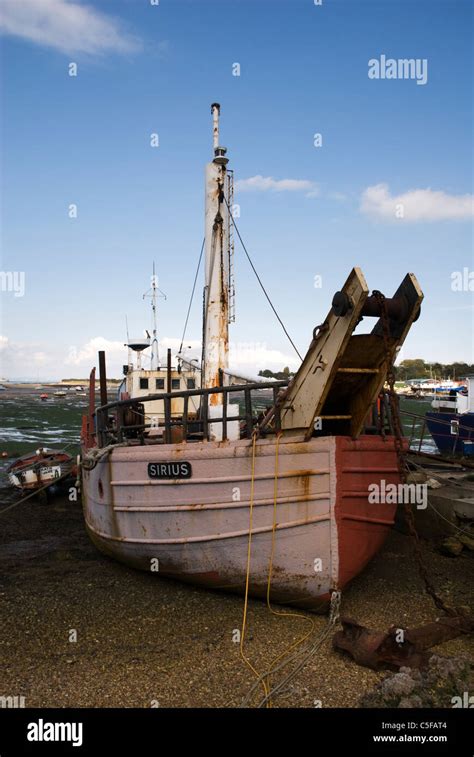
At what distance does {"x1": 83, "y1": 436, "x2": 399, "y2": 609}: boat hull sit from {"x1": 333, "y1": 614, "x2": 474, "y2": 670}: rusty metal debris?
0.85m

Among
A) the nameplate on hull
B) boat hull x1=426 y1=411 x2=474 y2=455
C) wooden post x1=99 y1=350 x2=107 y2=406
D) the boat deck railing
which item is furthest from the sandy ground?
boat hull x1=426 y1=411 x2=474 y2=455

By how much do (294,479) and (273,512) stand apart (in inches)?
21.5

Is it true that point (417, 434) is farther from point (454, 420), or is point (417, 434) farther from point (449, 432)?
point (454, 420)

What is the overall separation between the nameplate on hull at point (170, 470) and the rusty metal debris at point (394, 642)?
113 inches

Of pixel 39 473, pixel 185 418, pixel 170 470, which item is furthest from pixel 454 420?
pixel 170 470

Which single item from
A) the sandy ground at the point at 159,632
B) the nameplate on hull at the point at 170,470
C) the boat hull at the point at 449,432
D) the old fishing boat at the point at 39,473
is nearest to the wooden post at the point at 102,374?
the sandy ground at the point at 159,632

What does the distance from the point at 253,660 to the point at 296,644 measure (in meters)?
0.67

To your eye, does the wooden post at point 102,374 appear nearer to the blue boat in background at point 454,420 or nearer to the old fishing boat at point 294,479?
the old fishing boat at point 294,479

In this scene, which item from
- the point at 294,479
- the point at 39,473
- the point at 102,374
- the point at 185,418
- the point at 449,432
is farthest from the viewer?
the point at 449,432

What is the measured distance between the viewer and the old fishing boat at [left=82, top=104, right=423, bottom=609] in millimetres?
7070
